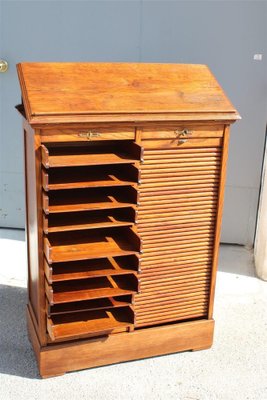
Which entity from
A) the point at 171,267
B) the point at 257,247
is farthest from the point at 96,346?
the point at 257,247

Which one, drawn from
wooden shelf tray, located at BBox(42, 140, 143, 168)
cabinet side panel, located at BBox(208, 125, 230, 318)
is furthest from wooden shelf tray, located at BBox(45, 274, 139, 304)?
wooden shelf tray, located at BBox(42, 140, 143, 168)

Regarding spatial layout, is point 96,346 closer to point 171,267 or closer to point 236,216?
point 171,267

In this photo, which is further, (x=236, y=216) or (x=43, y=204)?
(x=236, y=216)

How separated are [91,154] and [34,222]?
0.39m

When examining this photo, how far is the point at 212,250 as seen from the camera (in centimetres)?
243

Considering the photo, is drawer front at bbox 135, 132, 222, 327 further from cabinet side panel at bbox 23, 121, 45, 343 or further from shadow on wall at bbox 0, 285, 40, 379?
shadow on wall at bbox 0, 285, 40, 379

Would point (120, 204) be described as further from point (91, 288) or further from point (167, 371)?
point (167, 371)

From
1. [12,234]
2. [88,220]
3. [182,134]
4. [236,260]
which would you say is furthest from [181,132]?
[12,234]

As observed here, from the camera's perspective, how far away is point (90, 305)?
7.50 ft

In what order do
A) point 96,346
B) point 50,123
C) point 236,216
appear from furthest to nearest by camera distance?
point 236,216
point 96,346
point 50,123

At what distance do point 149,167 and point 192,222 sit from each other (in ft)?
1.17

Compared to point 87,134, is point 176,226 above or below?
below

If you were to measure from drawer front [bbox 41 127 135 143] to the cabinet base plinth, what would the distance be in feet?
3.06

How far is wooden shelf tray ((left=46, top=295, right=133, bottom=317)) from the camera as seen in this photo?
2.22 metres
